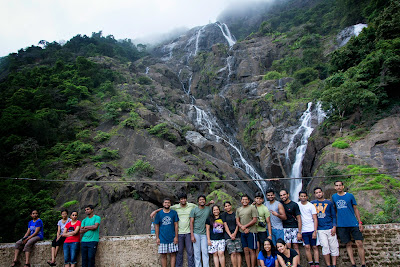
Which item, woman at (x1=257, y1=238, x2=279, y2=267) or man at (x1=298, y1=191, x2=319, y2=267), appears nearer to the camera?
woman at (x1=257, y1=238, x2=279, y2=267)

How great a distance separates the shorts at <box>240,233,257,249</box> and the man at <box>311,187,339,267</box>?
134 centimetres

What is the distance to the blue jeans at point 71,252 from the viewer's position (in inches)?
216

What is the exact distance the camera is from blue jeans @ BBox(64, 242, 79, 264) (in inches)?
216

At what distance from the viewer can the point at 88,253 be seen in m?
5.47

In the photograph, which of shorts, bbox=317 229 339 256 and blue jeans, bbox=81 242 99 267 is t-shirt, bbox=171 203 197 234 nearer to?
blue jeans, bbox=81 242 99 267

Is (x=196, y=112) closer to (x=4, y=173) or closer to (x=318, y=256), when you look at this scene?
(x=4, y=173)

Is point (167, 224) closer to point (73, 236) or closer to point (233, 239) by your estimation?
point (233, 239)

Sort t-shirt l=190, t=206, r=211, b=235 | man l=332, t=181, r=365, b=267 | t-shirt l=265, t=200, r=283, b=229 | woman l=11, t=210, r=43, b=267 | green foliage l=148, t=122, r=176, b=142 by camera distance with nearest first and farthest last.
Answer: man l=332, t=181, r=365, b=267
t-shirt l=265, t=200, r=283, b=229
t-shirt l=190, t=206, r=211, b=235
woman l=11, t=210, r=43, b=267
green foliage l=148, t=122, r=176, b=142

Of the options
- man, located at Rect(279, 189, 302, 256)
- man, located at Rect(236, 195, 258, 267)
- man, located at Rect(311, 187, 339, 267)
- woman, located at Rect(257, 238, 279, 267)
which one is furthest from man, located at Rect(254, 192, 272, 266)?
man, located at Rect(311, 187, 339, 267)

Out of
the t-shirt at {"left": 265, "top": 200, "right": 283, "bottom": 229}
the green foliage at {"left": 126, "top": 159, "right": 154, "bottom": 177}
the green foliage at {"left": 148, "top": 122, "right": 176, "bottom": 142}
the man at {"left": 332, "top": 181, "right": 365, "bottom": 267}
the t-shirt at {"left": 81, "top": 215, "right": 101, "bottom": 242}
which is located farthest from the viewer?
the green foliage at {"left": 148, "top": 122, "right": 176, "bottom": 142}

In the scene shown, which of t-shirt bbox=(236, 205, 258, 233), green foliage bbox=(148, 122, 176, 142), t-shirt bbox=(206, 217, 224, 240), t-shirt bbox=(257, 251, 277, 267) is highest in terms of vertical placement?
green foliage bbox=(148, 122, 176, 142)

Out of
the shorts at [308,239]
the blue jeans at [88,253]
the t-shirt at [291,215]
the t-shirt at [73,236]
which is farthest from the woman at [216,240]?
the t-shirt at [73,236]

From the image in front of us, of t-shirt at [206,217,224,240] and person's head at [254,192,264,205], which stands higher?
person's head at [254,192,264,205]

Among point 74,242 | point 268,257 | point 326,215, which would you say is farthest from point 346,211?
point 74,242
